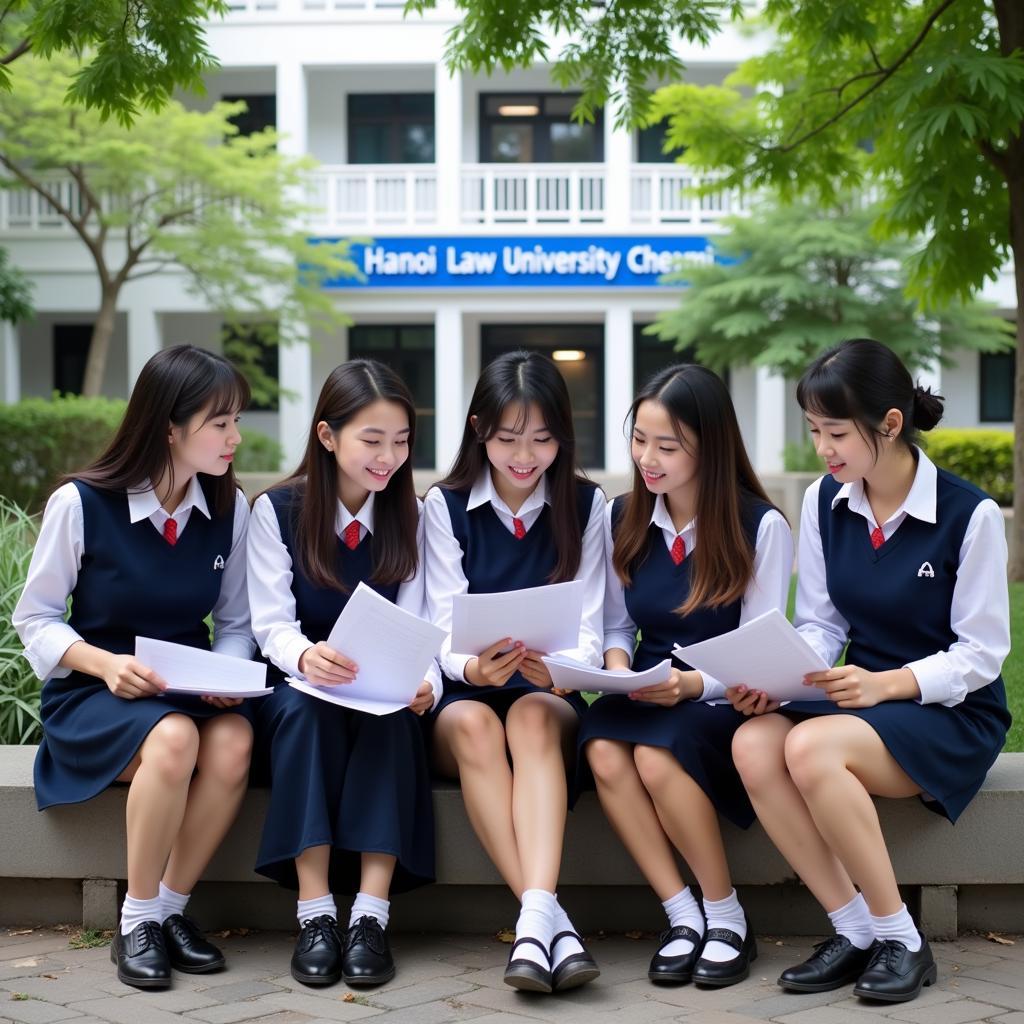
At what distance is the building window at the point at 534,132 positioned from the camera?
2108cm

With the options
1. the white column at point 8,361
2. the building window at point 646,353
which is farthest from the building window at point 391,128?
the white column at point 8,361

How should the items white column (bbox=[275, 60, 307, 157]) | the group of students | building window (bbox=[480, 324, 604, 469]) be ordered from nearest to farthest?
the group of students < white column (bbox=[275, 60, 307, 157]) < building window (bbox=[480, 324, 604, 469])

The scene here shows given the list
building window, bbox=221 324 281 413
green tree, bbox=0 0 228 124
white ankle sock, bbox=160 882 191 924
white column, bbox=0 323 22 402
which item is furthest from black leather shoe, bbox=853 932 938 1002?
white column, bbox=0 323 22 402

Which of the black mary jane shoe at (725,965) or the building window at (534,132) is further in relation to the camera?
the building window at (534,132)

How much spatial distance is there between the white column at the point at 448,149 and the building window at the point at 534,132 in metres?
1.66

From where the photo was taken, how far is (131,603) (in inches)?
132

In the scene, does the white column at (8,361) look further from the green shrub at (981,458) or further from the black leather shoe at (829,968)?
the black leather shoe at (829,968)

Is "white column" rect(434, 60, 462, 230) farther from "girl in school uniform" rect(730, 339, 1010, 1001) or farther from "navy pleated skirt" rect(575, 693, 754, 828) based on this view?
"navy pleated skirt" rect(575, 693, 754, 828)

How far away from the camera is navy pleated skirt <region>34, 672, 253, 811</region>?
3.16m

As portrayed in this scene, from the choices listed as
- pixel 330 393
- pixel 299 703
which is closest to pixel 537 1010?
pixel 299 703

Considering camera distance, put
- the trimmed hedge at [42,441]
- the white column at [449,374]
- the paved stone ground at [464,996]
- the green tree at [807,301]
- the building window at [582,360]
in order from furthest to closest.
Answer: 1. the building window at [582,360]
2. the white column at [449,374]
3. the green tree at [807,301]
4. the trimmed hedge at [42,441]
5. the paved stone ground at [464,996]

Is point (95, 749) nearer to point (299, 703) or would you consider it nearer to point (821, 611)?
point (299, 703)

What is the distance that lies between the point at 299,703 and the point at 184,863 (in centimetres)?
47

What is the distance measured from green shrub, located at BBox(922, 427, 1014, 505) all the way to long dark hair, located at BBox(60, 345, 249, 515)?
12369mm
